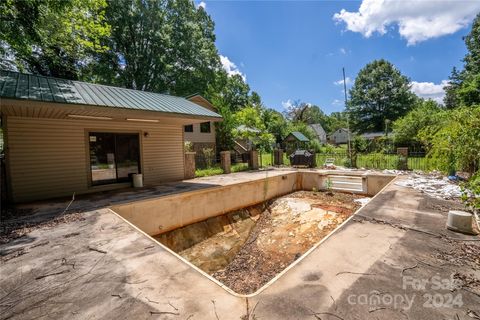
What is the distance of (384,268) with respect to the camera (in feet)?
8.16

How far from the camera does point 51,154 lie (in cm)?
650

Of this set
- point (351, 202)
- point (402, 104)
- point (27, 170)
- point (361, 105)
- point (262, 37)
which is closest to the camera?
point (27, 170)

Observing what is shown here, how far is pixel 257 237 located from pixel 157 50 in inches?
835

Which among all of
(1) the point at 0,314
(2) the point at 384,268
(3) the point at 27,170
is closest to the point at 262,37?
(3) the point at 27,170

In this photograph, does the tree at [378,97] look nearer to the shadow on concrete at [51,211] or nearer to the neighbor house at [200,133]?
the neighbor house at [200,133]

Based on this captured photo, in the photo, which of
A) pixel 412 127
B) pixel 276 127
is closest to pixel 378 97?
pixel 276 127

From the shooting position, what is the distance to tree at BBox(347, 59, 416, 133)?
35.3 metres

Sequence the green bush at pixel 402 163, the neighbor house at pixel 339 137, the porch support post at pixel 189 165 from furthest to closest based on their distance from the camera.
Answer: the neighbor house at pixel 339 137, the green bush at pixel 402 163, the porch support post at pixel 189 165

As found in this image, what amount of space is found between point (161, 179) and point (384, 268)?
8.06 meters

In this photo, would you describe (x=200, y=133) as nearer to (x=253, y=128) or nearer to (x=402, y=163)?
(x=253, y=128)

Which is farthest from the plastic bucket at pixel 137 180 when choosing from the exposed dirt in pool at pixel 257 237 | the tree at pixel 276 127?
the tree at pixel 276 127

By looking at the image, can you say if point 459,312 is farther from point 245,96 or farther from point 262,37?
point 245,96

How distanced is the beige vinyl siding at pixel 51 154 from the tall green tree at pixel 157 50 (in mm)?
15527

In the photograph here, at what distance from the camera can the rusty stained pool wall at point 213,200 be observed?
18.2 feet
